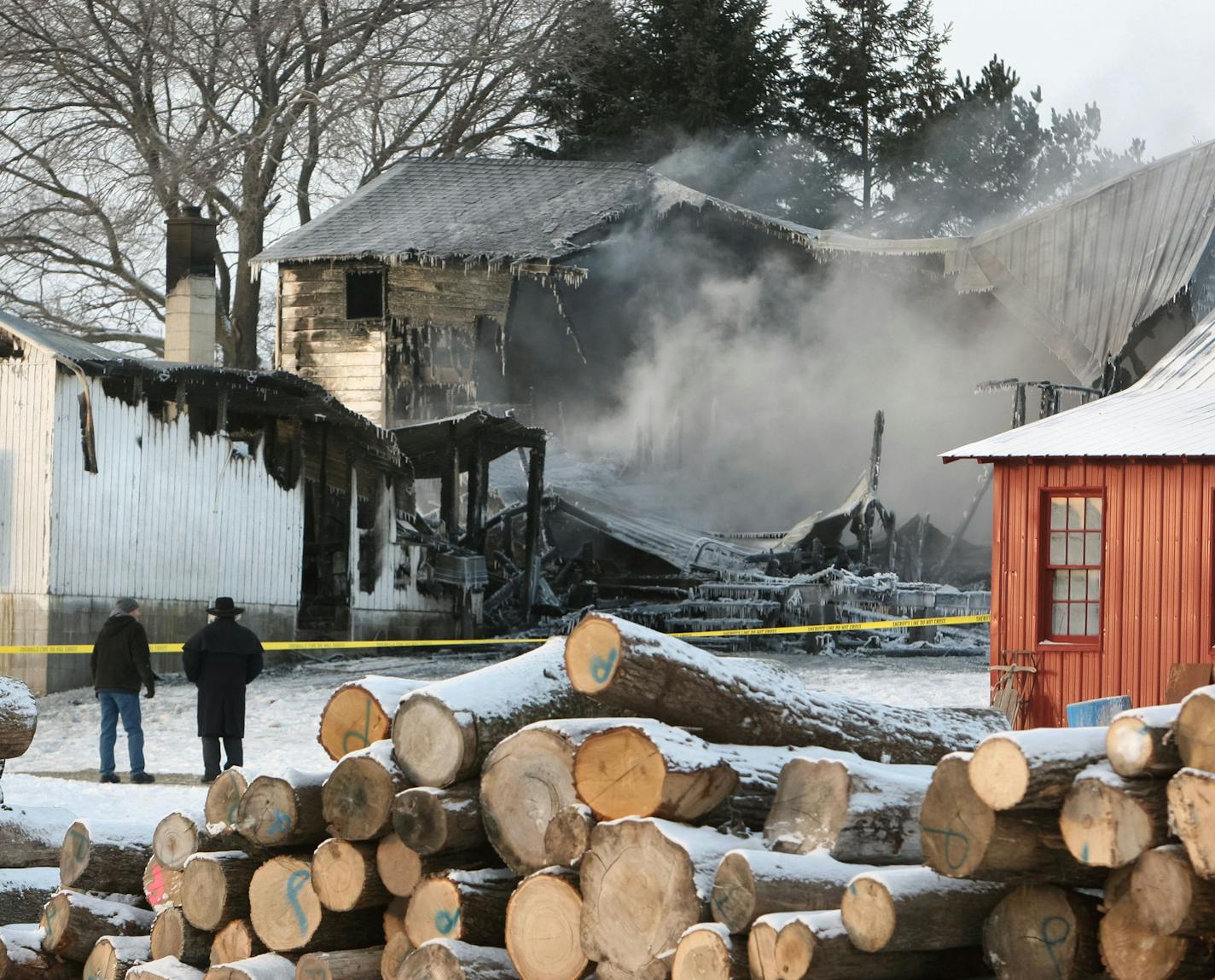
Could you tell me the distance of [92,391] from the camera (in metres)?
20.3

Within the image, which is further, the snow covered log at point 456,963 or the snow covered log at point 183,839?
the snow covered log at point 183,839

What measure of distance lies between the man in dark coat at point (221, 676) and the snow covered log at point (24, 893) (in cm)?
490

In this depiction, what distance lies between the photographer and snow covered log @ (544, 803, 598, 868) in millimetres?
5703

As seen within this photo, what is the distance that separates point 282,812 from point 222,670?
697 centimetres

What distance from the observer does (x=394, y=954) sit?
6.22 metres

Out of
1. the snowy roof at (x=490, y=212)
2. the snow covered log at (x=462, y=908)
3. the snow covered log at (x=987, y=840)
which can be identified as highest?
the snowy roof at (x=490, y=212)

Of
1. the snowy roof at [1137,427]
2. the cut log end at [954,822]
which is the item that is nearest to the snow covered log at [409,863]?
the cut log end at [954,822]

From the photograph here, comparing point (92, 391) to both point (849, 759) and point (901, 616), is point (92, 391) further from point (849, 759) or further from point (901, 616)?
point (849, 759)

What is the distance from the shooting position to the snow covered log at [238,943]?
650 centimetres

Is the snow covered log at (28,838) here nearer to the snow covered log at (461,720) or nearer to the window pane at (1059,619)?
the snow covered log at (461,720)

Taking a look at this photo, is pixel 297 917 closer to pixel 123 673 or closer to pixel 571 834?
pixel 571 834

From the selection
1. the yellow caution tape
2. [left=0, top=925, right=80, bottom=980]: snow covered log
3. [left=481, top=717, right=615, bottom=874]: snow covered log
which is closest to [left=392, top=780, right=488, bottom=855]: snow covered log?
[left=481, top=717, right=615, bottom=874]: snow covered log

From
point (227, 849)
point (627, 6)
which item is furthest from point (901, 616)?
point (627, 6)

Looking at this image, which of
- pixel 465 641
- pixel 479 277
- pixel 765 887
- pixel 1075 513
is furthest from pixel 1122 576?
pixel 479 277
